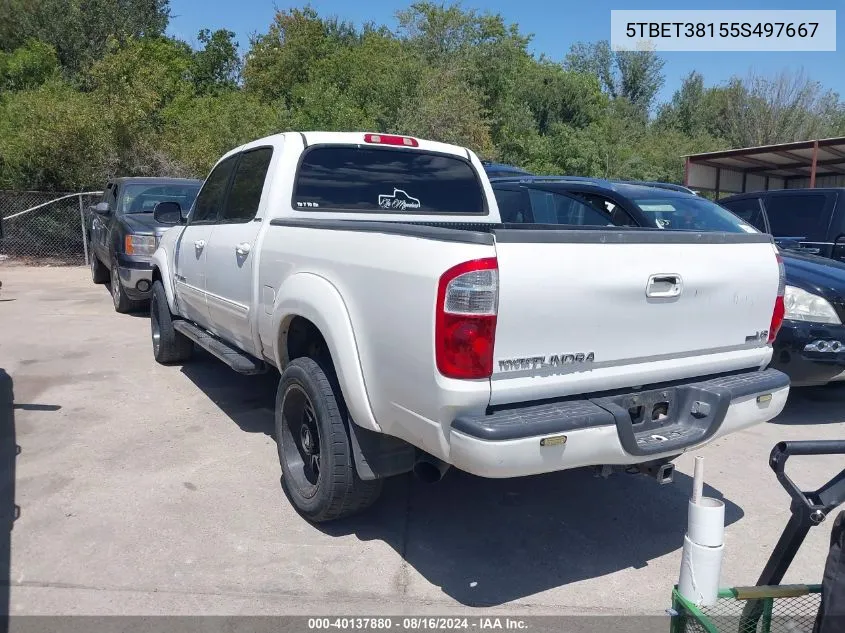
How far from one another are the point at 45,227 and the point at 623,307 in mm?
15037

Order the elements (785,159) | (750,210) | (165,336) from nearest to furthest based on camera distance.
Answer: (165,336) < (750,210) < (785,159)

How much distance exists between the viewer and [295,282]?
380 centimetres

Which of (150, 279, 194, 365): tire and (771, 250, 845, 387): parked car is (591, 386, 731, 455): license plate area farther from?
(150, 279, 194, 365): tire

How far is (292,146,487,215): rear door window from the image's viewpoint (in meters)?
4.64

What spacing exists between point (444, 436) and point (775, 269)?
6.54 feet

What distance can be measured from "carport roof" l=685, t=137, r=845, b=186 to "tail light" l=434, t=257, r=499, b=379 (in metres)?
14.1

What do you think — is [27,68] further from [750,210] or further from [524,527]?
[524,527]

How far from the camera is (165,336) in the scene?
6.85 m

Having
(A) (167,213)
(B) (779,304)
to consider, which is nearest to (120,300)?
(A) (167,213)

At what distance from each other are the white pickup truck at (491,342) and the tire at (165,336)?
248cm

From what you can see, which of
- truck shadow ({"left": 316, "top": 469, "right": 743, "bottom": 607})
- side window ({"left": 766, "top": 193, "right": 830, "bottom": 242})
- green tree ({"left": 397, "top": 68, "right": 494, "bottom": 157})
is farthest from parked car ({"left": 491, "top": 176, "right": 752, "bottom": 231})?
green tree ({"left": 397, "top": 68, "right": 494, "bottom": 157})

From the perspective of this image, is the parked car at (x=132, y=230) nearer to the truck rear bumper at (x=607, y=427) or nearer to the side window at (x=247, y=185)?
the side window at (x=247, y=185)

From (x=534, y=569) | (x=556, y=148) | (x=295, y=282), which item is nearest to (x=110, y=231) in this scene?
(x=295, y=282)

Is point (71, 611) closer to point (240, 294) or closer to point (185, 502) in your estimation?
point (185, 502)
